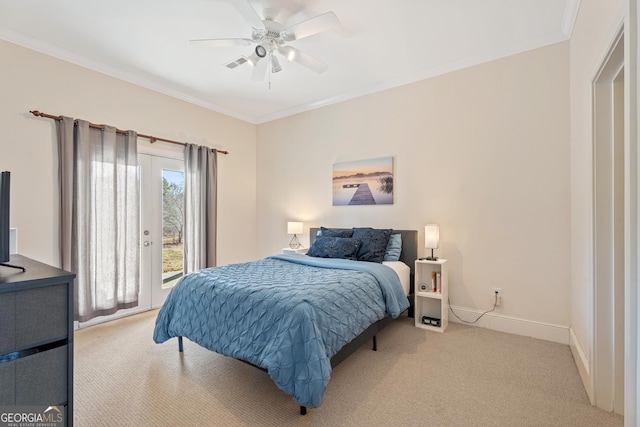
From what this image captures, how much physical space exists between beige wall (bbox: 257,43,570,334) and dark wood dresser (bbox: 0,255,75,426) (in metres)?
3.29

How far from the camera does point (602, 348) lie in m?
1.85

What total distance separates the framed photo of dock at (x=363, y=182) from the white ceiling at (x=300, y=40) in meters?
1.02

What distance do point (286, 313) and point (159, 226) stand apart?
289 centimetres

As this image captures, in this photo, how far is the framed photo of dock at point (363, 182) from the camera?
3.83 meters

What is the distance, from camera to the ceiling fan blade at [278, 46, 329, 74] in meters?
2.62

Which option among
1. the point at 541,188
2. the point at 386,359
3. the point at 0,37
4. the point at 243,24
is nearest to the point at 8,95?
the point at 0,37

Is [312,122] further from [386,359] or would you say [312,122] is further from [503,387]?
[503,387]

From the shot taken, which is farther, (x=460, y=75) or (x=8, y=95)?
(x=460, y=75)

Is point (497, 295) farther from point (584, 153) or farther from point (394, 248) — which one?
point (584, 153)

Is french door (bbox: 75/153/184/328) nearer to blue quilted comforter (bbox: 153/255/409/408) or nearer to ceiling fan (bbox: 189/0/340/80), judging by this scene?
blue quilted comforter (bbox: 153/255/409/408)

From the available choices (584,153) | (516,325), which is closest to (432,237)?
(516,325)

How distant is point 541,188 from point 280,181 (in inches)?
139

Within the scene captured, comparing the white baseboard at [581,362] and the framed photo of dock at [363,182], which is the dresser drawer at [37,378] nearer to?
the white baseboard at [581,362]

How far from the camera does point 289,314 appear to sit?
1827mm
